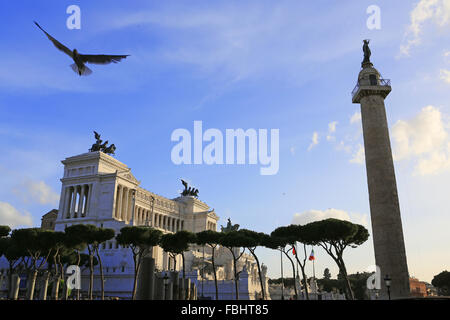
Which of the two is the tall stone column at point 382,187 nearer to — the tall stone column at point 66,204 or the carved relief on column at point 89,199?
the carved relief on column at point 89,199

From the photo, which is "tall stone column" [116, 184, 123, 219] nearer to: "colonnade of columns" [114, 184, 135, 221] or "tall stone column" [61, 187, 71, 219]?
"colonnade of columns" [114, 184, 135, 221]

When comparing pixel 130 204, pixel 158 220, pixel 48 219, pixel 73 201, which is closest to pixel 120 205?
pixel 130 204

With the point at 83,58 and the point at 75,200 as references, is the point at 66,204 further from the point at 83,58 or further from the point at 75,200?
the point at 83,58

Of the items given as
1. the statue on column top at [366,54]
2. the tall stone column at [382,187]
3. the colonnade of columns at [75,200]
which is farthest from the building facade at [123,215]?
the statue on column top at [366,54]

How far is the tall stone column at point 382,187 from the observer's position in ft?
122

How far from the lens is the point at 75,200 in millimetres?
89750

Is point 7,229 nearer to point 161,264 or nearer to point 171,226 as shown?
point 161,264

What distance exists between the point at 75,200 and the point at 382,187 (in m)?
72.7

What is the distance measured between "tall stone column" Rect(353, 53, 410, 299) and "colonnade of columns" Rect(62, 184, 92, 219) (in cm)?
6577

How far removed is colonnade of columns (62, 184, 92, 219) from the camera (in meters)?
87.8

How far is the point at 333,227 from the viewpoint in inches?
1649

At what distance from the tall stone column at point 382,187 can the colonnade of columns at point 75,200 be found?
6577 cm
